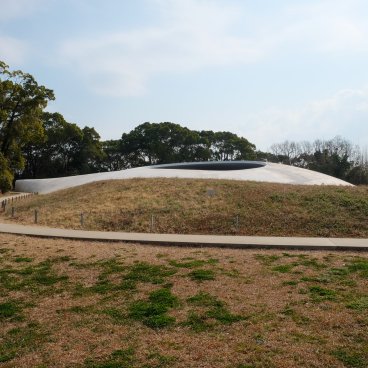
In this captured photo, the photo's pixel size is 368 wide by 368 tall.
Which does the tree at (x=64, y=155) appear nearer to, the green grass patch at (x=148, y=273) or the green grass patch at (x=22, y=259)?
the green grass patch at (x=22, y=259)

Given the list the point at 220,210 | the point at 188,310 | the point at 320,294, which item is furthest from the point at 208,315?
the point at 220,210

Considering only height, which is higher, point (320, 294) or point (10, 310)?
point (320, 294)

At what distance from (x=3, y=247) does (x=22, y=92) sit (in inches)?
704

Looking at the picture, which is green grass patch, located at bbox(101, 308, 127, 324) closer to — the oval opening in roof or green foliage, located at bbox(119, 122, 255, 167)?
the oval opening in roof

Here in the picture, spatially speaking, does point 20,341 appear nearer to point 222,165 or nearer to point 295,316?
point 295,316

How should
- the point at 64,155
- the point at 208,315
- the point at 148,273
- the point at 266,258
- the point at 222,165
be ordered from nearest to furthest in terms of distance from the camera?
the point at 208,315 → the point at 148,273 → the point at 266,258 → the point at 222,165 → the point at 64,155

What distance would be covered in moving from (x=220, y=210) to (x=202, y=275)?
9732 mm

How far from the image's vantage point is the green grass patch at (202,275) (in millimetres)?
7707

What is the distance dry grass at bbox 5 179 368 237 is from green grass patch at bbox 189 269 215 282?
Answer: 21.6 feet

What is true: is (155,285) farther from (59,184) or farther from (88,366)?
(59,184)

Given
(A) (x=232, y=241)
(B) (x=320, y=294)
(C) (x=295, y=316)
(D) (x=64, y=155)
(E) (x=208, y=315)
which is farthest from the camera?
(D) (x=64, y=155)

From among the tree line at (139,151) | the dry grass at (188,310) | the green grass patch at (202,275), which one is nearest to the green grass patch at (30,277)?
the dry grass at (188,310)

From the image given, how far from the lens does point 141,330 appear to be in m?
5.50

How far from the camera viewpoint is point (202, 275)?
7.88m
